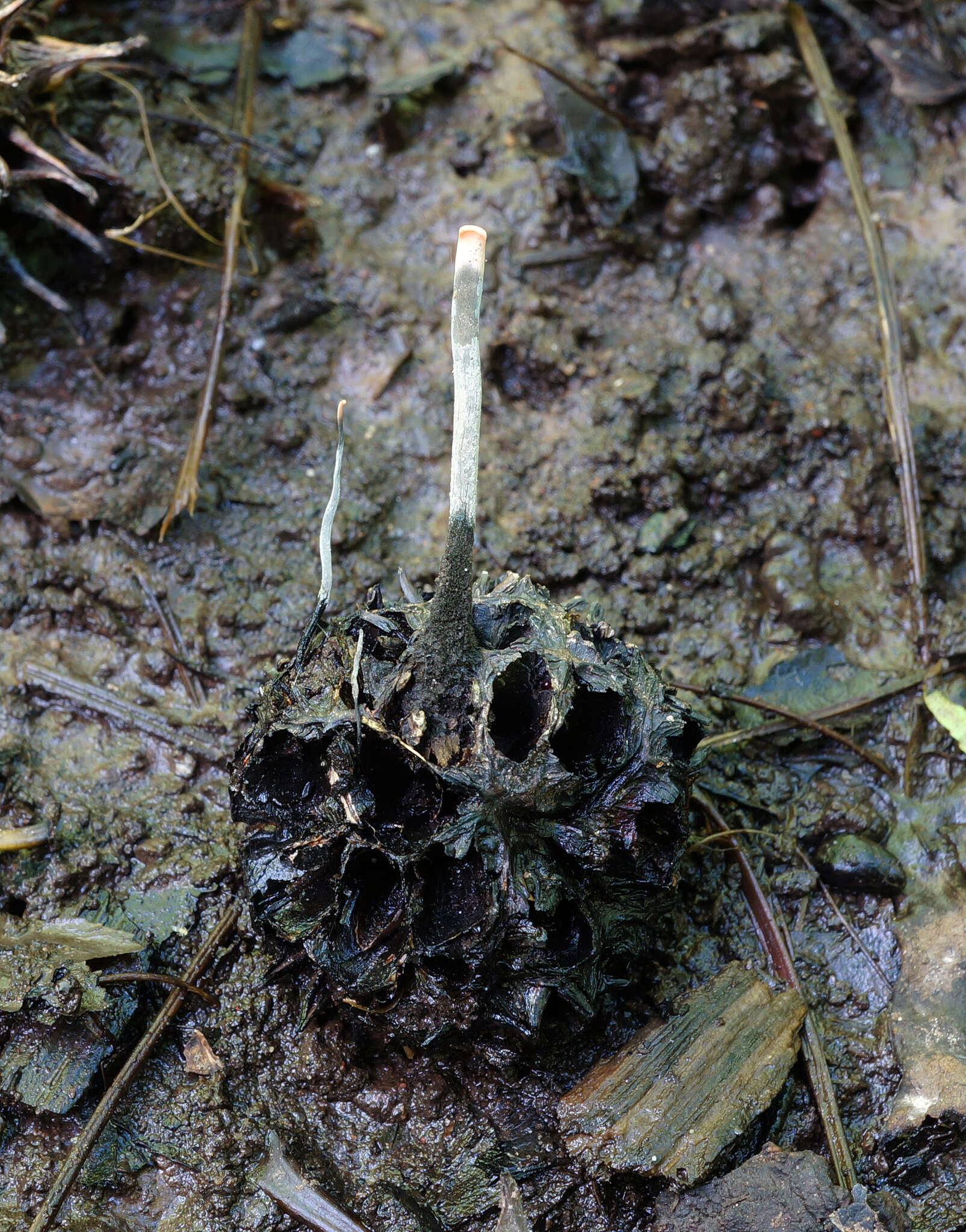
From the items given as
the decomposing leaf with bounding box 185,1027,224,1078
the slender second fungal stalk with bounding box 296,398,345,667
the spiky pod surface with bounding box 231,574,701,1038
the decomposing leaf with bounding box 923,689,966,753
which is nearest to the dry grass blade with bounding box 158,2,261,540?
the slender second fungal stalk with bounding box 296,398,345,667

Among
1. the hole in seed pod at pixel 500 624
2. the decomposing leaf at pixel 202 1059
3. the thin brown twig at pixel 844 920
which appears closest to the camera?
the hole in seed pod at pixel 500 624

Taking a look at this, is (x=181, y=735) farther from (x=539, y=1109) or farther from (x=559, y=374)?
(x=559, y=374)

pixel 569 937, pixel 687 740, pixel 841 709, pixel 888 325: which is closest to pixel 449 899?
pixel 569 937

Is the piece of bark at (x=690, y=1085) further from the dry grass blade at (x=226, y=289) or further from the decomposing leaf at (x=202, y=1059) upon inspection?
the dry grass blade at (x=226, y=289)

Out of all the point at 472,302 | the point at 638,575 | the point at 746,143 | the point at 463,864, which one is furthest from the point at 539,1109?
the point at 746,143

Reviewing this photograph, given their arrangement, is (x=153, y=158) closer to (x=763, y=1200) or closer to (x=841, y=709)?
(x=841, y=709)

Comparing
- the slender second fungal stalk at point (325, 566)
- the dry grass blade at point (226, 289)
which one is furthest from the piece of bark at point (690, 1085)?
the dry grass blade at point (226, 289)

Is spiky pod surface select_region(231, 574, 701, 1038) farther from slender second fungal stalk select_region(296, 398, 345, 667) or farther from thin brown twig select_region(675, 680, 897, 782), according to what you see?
thin brown twig select_region(675, 680, 897, 782)
